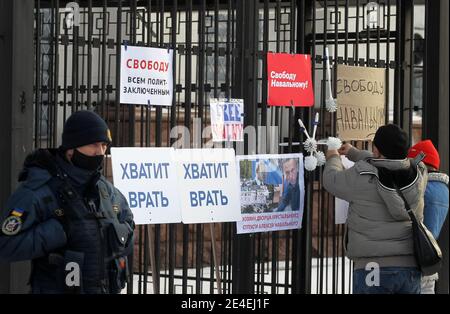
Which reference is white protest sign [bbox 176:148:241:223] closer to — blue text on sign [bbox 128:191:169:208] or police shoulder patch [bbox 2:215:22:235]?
blue text on sign [bbox 128:191:169:208]

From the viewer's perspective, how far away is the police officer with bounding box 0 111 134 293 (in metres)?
3.93

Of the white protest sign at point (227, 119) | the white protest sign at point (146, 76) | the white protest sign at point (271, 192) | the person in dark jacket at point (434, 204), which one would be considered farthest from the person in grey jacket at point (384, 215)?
the white protest sign at point (146, 76)

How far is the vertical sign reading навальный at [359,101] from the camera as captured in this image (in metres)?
7.06

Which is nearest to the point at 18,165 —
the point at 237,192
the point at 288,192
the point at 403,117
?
the point at 237,192

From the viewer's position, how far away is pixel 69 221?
400 cm

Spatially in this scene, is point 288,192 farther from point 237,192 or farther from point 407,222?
point 407,222

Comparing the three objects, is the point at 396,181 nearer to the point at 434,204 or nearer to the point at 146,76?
the point at 434,204

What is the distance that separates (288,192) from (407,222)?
4.19 feet

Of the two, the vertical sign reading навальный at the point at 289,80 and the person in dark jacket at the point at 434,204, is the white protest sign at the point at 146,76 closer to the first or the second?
the vertical sign reading навальный at the point at 289,80

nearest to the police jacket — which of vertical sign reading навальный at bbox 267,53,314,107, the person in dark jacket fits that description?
vertical sign reading навальный at bbox 267,53,314,107

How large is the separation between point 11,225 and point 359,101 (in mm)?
4067

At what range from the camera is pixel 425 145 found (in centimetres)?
636

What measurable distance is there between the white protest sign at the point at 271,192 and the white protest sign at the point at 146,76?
0.87 meters

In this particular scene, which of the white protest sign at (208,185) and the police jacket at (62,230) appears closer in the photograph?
the police jacket at (62,230)
